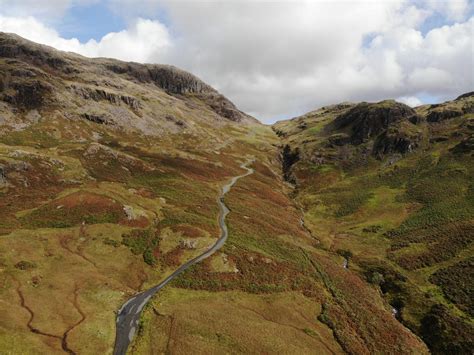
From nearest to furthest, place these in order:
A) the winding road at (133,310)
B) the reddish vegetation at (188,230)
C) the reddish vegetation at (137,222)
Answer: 1. the winding road at (133,310)
2. the reddish vegetation at (137,222)
3. the reddish vegetation at (188,230)

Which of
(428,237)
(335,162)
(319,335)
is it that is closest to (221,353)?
(319,335)

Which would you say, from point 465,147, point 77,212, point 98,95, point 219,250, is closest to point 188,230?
point 219,250

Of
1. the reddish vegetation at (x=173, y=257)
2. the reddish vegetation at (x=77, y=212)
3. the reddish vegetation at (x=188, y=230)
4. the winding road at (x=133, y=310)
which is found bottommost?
the winding road at (x=133, y=310)

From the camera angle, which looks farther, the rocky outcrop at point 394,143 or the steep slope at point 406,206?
the rocky outcrop at point 394,143

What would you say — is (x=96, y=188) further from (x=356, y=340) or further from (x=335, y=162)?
(x=335, y=162)

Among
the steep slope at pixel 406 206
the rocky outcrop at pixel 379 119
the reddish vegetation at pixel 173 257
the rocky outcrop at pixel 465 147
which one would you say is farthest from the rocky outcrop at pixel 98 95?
the rocky outcrop at pixel 465 147

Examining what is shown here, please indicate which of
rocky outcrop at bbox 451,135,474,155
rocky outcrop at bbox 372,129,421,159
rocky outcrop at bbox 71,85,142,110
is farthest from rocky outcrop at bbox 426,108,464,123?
rocky outcrop at bbox 71,85,142,110

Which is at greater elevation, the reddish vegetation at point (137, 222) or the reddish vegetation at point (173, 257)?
the reddish vegetation at point (137, 222)

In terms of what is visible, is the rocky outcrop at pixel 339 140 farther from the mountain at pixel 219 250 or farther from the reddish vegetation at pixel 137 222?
the reddish vegetation at pixel 137 222

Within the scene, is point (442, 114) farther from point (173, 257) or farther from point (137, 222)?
point (173, 257)
